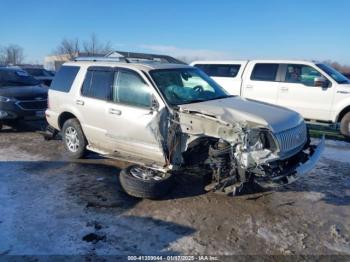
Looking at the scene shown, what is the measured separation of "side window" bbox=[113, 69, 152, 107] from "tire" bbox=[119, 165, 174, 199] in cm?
113

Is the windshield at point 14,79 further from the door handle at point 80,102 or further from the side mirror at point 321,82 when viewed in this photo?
the side mirror at point 321,82

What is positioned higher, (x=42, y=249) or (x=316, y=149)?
(x=316, y=149)

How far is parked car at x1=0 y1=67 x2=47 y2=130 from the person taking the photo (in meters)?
9.38

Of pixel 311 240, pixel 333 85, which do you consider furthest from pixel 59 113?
pixel 333 85

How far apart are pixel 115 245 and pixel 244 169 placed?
70.5 inches

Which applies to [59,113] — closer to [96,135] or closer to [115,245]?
[96,135]

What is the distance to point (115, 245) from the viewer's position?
154 inches

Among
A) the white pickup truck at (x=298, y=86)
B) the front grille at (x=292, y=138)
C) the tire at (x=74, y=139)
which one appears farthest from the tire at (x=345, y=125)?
the tire at (x=74, y=139)

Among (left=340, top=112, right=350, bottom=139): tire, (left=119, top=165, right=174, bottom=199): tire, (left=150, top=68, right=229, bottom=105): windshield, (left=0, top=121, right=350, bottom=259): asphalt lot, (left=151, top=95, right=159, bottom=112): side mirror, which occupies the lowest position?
(left=0, top=121, right=350, bottom=259): asphalt lot

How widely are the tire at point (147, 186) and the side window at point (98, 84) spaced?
166 centimetres

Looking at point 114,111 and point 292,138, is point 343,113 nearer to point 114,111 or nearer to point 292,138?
point 292,138

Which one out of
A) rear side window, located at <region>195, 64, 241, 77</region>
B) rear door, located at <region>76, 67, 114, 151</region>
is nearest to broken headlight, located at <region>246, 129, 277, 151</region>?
rear door, located at <region>76, 67, 114, 151</region>

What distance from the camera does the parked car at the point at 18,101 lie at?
30.8 ft

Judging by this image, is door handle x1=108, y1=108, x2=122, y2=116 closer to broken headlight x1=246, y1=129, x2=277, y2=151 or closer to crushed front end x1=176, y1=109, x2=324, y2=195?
crushed front end x1=176, y1=109, x2=324, y2=195
